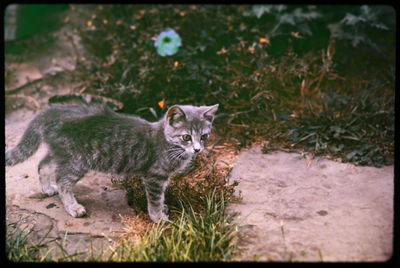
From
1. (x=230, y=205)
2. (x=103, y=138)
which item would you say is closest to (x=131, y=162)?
(x=103, y=138)

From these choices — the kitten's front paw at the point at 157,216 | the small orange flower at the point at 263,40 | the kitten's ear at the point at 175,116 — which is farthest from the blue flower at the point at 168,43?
the kitten's front paw at the point at 157,216

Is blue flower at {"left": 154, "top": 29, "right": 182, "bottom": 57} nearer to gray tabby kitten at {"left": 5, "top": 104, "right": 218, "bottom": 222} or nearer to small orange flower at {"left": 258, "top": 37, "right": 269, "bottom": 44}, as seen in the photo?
small orange flower at {"left": 258, "top": 37, "right": 269, "bottom": 44}

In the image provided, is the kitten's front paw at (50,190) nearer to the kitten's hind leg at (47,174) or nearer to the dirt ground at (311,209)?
the kitten's hind leg at (47,174)

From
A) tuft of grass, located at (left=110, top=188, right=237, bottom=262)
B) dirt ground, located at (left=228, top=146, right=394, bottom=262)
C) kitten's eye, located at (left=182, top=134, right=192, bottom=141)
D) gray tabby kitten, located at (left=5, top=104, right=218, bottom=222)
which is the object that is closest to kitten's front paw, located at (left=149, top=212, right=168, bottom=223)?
gray tabby kitten, located at (left=5, top=104, right=218, bottom=222)

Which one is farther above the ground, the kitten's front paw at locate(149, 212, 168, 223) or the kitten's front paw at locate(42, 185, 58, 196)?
the kitten's front paw at locate(42, 185, 58, 196)

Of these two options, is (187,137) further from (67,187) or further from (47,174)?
(47,174)

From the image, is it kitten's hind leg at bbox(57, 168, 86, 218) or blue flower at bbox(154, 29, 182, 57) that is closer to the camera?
kitten's hind leg at bbox(57, 168, 86, 218)

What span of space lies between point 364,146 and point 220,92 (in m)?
1.61

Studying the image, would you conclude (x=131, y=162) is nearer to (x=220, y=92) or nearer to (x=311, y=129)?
(x=220, y=92)

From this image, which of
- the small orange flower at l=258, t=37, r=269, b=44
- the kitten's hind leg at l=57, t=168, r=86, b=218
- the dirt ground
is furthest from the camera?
the small orange flower at l=258, t=37, r=269, b=44

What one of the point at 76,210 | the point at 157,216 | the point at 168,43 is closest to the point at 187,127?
Result: the point at 157,216

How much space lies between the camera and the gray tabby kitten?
3.27m

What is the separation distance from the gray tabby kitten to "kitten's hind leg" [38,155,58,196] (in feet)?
0.27

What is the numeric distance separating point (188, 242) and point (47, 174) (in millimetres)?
1500
